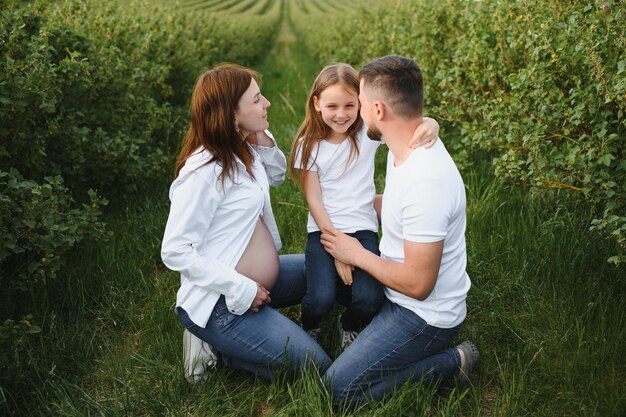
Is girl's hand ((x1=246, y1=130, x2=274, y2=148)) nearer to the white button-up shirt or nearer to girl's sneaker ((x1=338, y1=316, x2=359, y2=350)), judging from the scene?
the white button-up shirt

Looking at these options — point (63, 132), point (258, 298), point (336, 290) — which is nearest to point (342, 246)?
point (336, 290)

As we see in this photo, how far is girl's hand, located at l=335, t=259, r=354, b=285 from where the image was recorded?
3044mm

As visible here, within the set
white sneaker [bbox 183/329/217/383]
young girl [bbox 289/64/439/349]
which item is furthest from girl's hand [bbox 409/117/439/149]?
white sneaker [bbox 183/329/217/383]

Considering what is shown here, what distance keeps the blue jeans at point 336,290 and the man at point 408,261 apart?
0.35 feet

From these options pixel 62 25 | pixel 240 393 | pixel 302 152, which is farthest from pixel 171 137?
pixel 240 393

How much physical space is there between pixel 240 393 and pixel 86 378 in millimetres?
831

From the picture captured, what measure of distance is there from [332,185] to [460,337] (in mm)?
1046

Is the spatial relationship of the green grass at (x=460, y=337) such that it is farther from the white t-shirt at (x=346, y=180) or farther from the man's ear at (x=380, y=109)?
the man's ear at (x=380, y=109)

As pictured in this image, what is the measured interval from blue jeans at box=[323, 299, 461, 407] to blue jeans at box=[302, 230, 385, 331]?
0.68ft

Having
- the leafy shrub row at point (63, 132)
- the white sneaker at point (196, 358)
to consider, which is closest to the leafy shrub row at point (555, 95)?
the white sneaker at point (196, 358)

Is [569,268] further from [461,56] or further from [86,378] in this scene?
[86,378]

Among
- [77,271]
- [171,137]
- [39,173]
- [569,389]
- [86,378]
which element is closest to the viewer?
[569,389]

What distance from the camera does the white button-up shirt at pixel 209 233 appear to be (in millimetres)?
2715

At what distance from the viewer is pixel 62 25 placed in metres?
4.55
